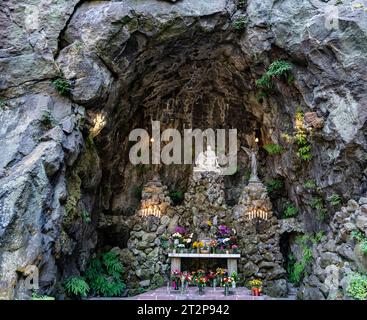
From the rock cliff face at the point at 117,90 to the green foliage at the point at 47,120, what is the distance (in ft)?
0.12

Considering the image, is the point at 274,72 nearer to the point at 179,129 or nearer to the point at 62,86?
the point at 179,129

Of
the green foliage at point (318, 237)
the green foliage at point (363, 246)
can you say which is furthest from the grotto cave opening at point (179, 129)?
the green foliage at point (363, 246)

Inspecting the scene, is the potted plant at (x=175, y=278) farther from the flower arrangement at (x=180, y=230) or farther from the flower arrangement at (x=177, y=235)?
the flower arrangement at (x=180, y=230)

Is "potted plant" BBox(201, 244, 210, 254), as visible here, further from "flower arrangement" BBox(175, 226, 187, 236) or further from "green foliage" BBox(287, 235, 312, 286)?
"green foliage" BBox(287, 235, 312, 286)

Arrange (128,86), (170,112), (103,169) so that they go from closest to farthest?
(128,86) < (103,169) < (170,112)

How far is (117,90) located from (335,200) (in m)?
7.63

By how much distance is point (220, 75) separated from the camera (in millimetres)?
12250

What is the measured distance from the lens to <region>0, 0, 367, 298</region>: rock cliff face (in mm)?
7320

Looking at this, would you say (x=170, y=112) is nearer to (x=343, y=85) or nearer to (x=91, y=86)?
(x=91, y=86)

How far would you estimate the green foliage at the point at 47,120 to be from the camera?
814 cm

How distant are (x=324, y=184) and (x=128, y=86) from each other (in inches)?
285

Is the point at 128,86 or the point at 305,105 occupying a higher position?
the point at 128,86

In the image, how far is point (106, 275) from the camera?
1052 centimetres

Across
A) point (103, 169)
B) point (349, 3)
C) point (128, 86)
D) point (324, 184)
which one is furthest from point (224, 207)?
point (349, 3)
